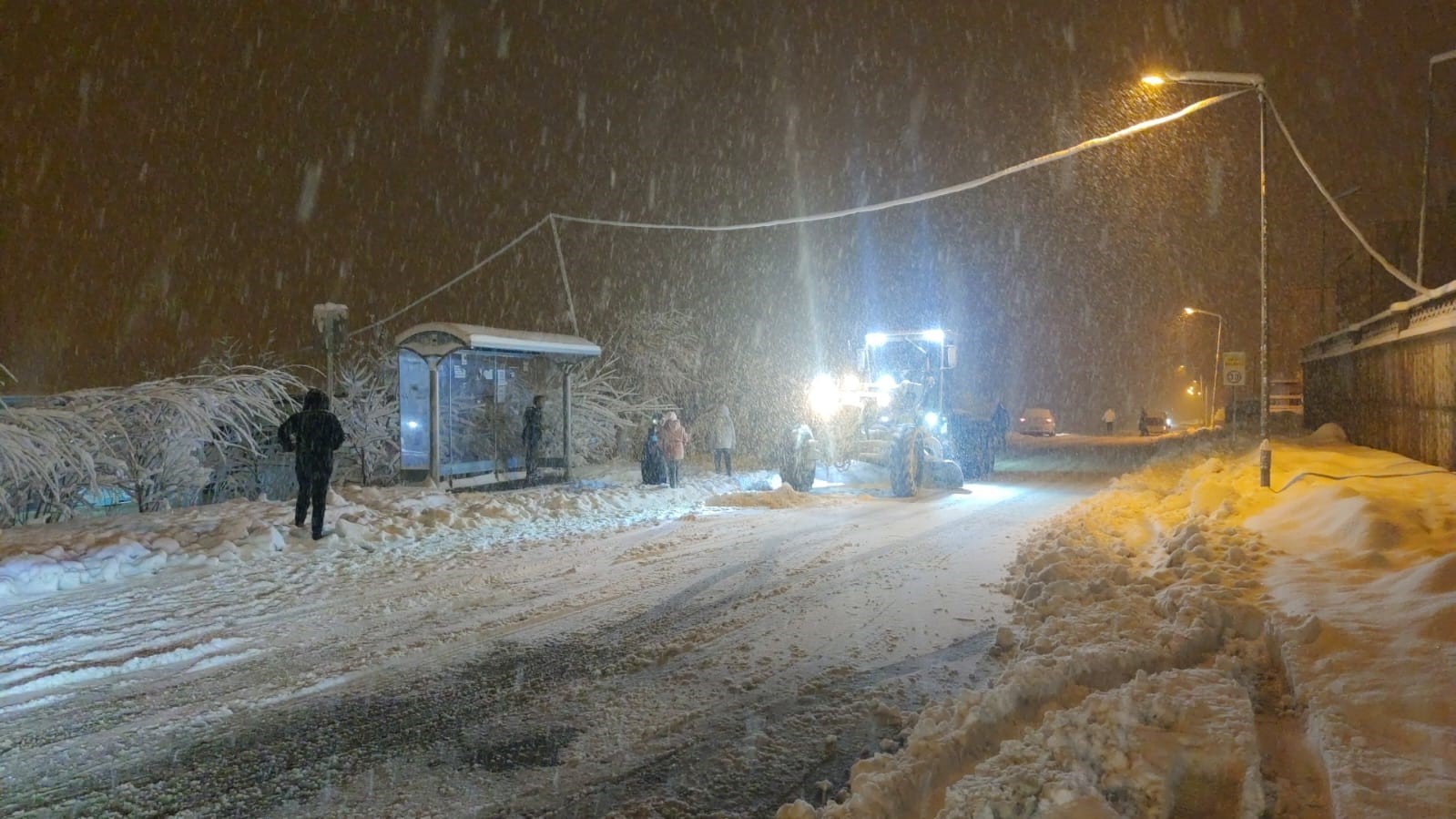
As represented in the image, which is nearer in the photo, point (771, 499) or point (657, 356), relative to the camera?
point (771, 499)

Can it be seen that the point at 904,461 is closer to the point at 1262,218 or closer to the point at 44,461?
the point at 1262,218

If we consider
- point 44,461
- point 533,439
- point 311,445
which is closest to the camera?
point 44,461

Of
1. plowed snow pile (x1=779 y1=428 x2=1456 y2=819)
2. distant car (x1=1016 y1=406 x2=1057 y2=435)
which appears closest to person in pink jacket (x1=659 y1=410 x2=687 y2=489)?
plowed snow pile (x1=779 y1=428 x2=1456 y2=819)

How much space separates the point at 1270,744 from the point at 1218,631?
5.52 ft

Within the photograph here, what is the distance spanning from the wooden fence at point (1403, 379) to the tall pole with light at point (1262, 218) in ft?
6.64

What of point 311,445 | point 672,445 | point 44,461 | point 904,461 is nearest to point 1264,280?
point 904,461

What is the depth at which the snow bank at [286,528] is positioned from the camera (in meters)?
9.30

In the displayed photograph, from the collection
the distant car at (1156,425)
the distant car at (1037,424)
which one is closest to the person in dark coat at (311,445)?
the distant car at (1037,424)

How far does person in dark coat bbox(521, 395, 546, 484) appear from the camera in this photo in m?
18.0

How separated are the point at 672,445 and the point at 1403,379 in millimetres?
12753

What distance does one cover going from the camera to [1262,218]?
13.6 meters

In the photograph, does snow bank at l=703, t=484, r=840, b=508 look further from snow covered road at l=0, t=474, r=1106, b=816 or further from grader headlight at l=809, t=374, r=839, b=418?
snow covered road at l=0, t=474, r=1106, b=816

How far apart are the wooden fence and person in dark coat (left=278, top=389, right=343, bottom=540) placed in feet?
48.1

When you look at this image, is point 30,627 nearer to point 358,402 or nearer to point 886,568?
point 886,568
